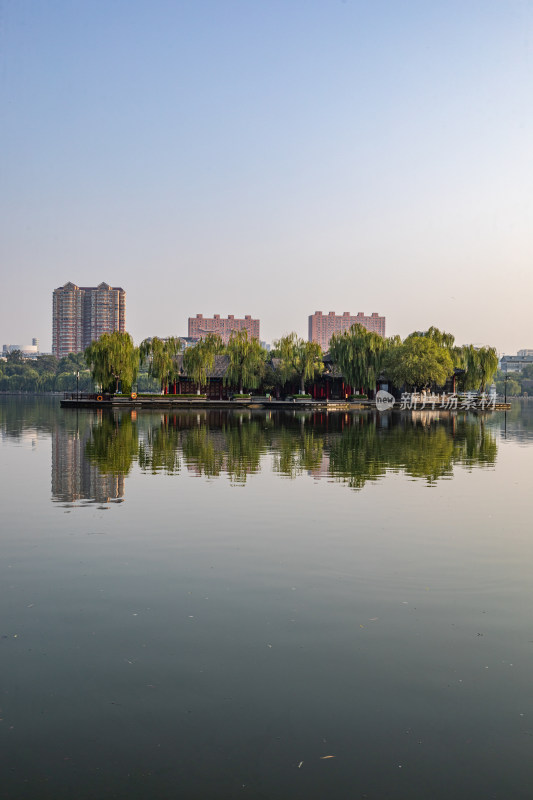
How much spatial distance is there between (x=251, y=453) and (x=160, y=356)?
47610 mm

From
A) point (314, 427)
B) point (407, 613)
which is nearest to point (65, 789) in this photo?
point (407, 613)

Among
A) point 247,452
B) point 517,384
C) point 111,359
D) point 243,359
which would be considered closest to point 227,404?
point 243,359

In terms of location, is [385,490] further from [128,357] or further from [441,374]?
[441,374]

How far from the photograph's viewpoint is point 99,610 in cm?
728

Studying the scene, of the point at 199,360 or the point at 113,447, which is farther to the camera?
the point at 199,360

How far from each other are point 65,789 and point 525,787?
9.52 feet

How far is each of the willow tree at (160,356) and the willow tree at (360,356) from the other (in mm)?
17611

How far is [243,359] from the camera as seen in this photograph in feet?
242

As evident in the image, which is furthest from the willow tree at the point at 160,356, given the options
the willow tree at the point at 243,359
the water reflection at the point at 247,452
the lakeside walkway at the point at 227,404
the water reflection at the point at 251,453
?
the water reflection at the point at 251,453

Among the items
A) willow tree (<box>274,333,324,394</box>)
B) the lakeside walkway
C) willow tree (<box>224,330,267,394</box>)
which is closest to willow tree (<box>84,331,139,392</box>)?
the lakeside walkway

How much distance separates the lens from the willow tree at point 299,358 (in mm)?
74688

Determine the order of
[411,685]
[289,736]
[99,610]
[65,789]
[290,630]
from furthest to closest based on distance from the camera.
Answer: [99,610]
[290,630]
[411,685]
[289,736]
[65,789]

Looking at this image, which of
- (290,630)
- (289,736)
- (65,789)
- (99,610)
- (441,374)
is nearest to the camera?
(65,789)

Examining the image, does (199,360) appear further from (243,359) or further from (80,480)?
(80,480)
